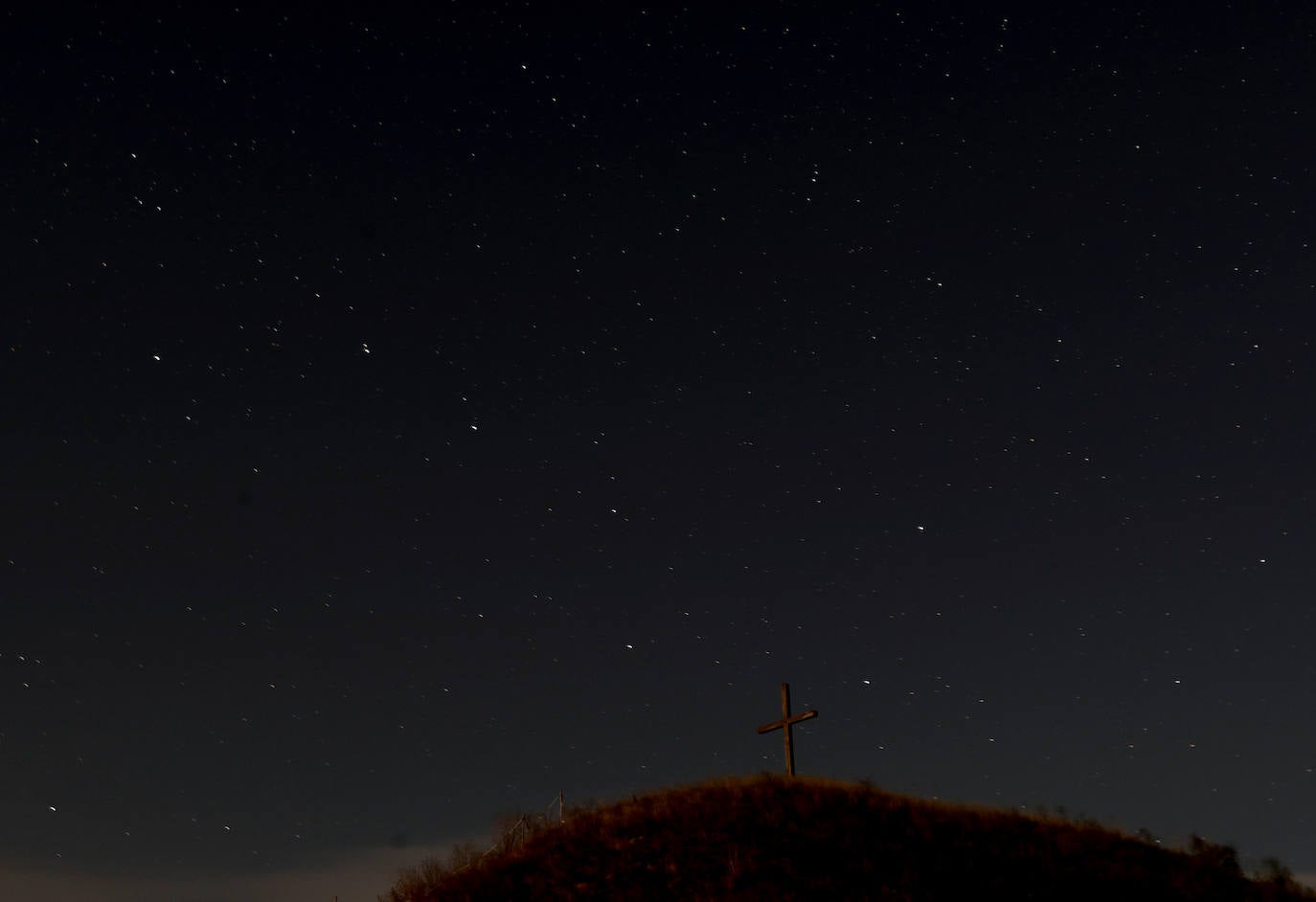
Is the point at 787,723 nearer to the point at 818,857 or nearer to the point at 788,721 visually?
the point at 788,721

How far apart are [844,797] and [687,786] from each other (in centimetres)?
346

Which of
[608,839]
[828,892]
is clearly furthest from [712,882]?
[608,839]

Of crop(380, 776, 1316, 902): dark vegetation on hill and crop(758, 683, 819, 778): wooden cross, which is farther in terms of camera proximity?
crop(758, 683, 819, 778): wooden cross

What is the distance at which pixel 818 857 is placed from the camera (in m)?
20.9

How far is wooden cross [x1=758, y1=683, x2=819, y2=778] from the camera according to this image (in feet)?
86.3

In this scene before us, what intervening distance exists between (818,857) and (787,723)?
238 inches

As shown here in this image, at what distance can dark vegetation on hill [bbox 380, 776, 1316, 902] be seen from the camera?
20141 mm

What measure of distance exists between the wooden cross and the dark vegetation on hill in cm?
85

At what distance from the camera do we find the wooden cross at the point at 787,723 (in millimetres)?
26312

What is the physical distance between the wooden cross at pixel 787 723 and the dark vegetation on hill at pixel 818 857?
0.85 meters

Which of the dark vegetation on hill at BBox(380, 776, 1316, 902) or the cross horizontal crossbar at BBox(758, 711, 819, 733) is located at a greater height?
the cross horizontal crossbar at BBox(758, 711, 819, 733)

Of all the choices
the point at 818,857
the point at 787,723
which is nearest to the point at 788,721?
the point at 787,723

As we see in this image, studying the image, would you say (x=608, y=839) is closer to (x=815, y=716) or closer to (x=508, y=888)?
(x=508, y=888)

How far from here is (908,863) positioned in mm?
20625
